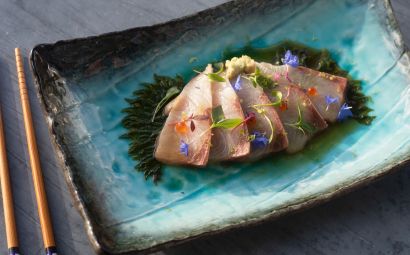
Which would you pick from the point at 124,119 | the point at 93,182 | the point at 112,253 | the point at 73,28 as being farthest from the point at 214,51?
the point at 112,253

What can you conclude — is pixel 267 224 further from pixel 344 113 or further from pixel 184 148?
pixel 344 113

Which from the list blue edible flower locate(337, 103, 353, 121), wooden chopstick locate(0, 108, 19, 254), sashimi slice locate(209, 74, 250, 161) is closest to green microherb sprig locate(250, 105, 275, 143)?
sashimi slice locate(209, 74, 250, 161)

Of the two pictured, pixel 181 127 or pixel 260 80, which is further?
pixel 260 80

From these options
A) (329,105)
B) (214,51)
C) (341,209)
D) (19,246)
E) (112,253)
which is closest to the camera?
(112,253)

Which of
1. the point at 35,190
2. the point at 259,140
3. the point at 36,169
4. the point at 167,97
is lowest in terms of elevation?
the point at 259,140

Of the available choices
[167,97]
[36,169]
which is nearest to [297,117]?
[167,97]

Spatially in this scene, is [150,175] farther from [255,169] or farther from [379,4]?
[379,4]
